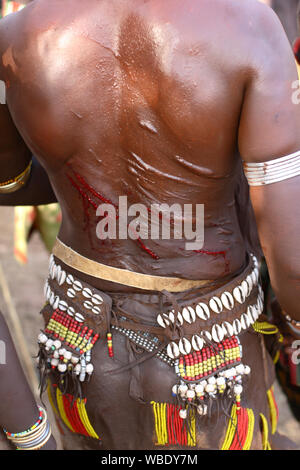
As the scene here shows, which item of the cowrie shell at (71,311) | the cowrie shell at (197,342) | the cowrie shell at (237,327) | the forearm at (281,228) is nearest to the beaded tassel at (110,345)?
the cowrie shell at (71,311)

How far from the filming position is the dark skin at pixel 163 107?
3.94 feet

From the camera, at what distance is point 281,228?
1275 millimetres

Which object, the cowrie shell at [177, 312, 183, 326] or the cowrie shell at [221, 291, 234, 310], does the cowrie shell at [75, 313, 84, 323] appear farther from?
the cowrie shell at [221, 291, 234, 310]

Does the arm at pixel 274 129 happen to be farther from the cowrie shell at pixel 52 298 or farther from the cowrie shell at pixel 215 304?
the cowrie shell at pixel 52 298

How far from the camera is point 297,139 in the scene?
4.02 feet

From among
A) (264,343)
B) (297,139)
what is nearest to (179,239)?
(297,139)

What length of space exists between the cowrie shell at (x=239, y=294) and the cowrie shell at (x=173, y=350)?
21cm

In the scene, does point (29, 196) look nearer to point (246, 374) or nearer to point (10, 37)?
point (10, 37)

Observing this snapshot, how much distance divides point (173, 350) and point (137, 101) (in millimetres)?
639

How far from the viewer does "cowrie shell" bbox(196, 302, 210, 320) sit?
1.48 meters

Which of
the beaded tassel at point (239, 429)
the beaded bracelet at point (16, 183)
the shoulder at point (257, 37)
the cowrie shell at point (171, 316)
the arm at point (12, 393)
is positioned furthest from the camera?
the beaded bracelet at point (16, 183)

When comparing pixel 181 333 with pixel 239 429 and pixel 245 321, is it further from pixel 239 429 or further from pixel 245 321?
pixel 239 429

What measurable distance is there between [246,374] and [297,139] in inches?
26.4

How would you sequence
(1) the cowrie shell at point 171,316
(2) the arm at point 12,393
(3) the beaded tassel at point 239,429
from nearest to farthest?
1. (2) the arm at point 12,393
2. (1) the cowrie shell at point 171,316
3. (3) the beaded tassel at point 239,429
